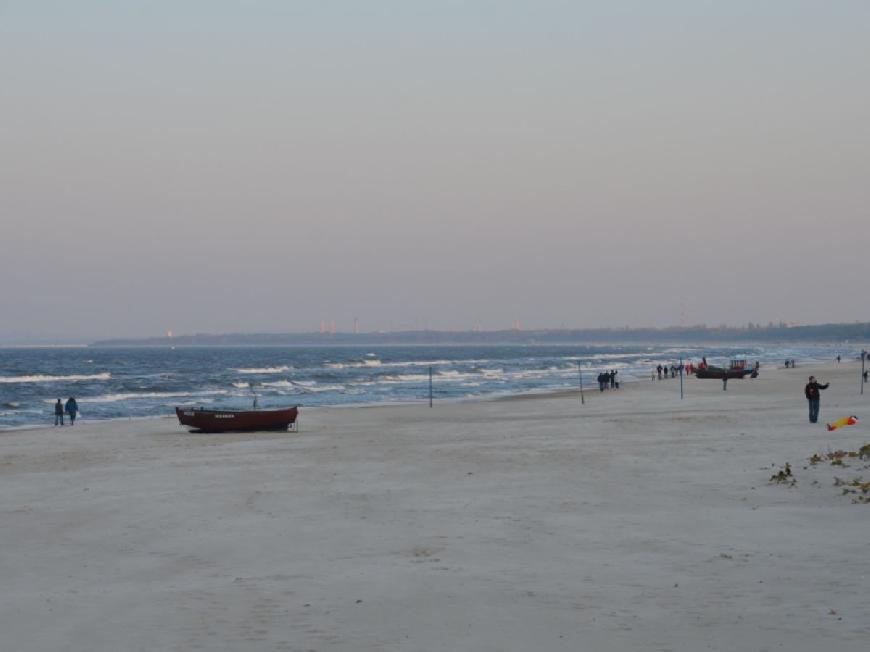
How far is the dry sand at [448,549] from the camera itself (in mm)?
10695

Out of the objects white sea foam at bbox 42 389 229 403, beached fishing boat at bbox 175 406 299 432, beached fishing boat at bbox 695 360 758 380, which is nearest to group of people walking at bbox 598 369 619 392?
beached fishing boat at bbox 695 360 758 380

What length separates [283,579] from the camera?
42.9 ft

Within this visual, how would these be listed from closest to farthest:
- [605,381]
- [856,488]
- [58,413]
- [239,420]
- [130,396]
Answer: [856,488], [239,420], [58,413], [605,381], [130,396]

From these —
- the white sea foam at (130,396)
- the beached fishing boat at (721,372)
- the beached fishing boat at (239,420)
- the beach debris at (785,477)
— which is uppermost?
the beach debris at (785,477)

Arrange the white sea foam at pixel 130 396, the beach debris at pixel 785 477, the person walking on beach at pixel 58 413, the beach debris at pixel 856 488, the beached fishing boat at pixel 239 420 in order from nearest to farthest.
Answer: the beach debris at pixel 856 488, the beach debris at pixel 785 477, the beached fishing boat at pixel 239 420, the person walking on beach at pixel 58 413, the white sea foam at pixel 130 396

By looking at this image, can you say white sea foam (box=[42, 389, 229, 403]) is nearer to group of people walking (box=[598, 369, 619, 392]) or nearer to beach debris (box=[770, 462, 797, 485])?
group of people walking (box=[598, 369, 619, 392])

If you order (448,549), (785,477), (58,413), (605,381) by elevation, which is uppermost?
(785,477)

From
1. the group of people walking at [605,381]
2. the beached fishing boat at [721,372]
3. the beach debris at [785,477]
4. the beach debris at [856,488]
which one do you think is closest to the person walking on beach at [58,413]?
the group of people walking at [605,381]

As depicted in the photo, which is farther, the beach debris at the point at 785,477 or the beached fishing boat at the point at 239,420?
the beached fishing boat at the point at 239,420

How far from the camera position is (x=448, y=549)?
47.8 feet

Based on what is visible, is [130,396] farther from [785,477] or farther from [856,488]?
[856,488]

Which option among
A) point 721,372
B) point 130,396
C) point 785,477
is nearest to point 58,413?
point 130,396

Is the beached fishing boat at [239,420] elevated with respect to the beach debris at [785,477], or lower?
lower

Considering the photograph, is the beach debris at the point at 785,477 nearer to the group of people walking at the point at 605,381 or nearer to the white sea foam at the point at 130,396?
the group of people walking at the point at 605,381
